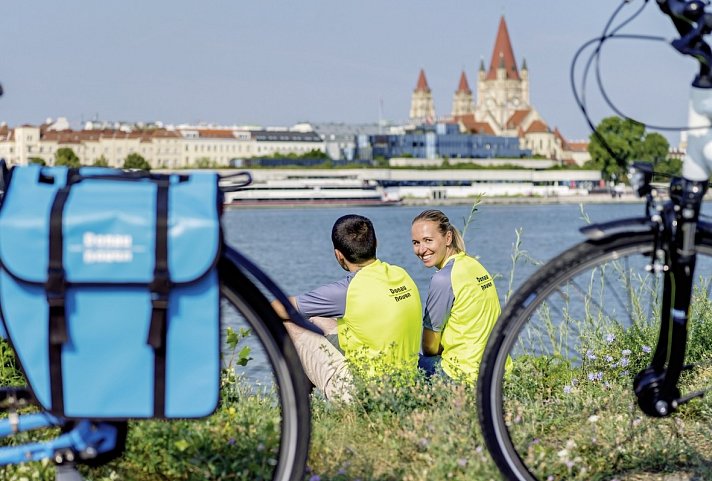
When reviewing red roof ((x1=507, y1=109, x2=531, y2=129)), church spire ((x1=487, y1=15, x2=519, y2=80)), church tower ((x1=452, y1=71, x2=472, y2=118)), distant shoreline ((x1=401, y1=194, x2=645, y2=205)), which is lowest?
distant shoreline ((x1=401, y1=194, x2=645, y2=205))

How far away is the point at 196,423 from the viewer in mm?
2293

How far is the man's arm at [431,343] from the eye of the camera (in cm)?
363

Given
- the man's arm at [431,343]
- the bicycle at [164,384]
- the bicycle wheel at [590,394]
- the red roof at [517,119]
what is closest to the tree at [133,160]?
the red roof at [517,119]

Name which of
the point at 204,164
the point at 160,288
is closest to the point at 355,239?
the point at 160,288

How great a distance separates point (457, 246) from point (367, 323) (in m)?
0.58

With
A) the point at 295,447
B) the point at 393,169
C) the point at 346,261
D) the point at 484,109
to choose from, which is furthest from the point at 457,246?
the point at 484,109

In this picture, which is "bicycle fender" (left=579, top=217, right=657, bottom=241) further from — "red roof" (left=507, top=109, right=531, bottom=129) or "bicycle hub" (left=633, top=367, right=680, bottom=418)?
"red roof" (left=507, top=109, right=531, bottom=129)

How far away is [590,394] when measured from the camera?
2959 mm

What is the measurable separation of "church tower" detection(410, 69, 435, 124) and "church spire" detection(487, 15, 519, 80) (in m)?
13.3

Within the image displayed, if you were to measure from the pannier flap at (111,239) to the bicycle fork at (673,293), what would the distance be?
0.81 m

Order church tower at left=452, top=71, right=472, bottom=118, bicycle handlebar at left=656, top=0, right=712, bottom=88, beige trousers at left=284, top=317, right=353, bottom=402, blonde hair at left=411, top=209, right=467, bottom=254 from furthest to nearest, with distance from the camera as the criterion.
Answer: church tower at left=452, top=71, right=472, bottom=118, blonde hair at left=411, top=209, right=467, bottom=254, beige trousers at left=284, top=317, right=353, bottom=402, bicycle handlebar at left=656, top=0, right=712, bottom=88

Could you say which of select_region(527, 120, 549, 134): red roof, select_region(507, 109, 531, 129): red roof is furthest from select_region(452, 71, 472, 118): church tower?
select_region(527, 120, 549, 134): red roof

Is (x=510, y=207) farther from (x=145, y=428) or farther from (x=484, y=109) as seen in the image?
(x=145, y=428)

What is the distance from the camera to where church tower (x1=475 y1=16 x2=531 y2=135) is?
447 ft
